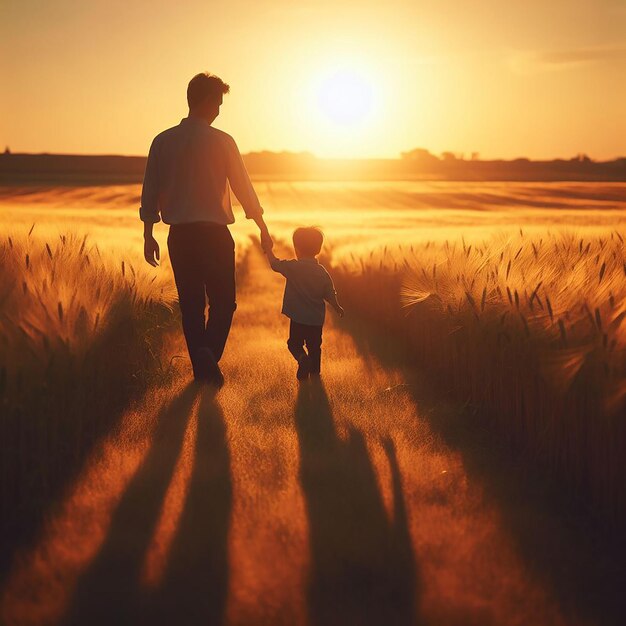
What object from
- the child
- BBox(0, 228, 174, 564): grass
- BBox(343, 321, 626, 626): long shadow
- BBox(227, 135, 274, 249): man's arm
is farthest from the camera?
the child

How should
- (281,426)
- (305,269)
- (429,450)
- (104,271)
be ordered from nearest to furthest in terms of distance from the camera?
(429,450) < (281,426) < (104,271) < (305,269)

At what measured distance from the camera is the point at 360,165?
6700 centimetres

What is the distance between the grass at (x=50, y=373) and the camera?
7.36 ft

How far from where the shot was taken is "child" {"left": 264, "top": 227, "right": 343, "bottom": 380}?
14.6 ft

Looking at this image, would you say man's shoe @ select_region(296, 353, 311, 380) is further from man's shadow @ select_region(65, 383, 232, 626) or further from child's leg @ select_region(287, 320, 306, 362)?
man's shadow @ select_region(65, 383, 232, 626)

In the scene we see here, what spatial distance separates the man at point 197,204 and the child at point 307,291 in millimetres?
418

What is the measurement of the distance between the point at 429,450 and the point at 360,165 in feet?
216

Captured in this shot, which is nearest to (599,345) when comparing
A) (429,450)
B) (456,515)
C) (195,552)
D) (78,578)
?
(456,515)

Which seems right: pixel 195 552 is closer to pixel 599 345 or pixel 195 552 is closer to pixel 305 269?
pixel 599 345

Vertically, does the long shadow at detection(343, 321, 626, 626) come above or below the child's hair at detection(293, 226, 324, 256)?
below

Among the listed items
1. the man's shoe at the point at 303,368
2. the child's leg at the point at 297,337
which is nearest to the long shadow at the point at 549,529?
the man's shoe at the point at 303,368

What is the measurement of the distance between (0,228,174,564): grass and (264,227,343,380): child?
1195mm

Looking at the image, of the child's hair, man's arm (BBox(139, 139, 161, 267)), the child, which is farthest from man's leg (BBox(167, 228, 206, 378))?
the child's hair

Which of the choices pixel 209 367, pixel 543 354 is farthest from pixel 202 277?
pixel 543 354
